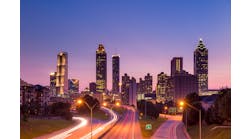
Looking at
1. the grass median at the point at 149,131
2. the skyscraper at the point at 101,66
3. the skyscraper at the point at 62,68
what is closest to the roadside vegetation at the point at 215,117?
the grass median at the point at 149,131

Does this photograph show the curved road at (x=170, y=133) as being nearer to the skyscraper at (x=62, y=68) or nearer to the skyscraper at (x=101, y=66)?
the skyscraper at (x=101, y=66)

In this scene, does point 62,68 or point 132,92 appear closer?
point 62,68

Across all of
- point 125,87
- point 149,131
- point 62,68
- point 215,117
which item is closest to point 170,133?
point 149,131

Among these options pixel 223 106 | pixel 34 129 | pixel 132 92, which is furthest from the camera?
pixel 132 92

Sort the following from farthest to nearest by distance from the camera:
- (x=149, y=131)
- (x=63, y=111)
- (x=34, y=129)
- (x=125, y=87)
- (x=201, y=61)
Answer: (x=125, y=87) < (x=63, y=111) < (x=149, y=131) < (x=34, y=129) < (x=201, y=61)

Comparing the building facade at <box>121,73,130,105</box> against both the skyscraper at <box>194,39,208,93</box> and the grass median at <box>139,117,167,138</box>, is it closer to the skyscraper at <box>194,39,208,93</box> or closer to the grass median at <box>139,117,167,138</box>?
the grass median at <box>139,117,167,138</box>

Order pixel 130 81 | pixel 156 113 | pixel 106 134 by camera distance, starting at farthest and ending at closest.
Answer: pixel 130 81
pixel 156 113
pixel 106 134

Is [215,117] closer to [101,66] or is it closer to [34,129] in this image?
[101,66]

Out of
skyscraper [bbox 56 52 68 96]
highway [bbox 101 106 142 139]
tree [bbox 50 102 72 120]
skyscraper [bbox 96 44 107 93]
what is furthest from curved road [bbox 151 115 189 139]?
tree [bbox 50 102 72 120]

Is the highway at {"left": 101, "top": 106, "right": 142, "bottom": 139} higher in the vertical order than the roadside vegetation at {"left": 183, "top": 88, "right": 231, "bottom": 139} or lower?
lower
